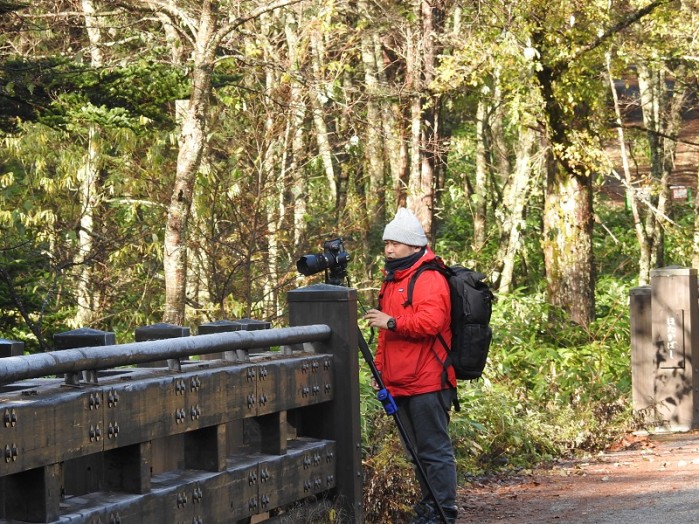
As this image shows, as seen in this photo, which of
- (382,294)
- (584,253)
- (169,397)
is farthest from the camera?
(584,253)

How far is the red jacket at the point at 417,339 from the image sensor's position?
701 centimetres

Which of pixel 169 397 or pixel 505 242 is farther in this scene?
pixel 505 242

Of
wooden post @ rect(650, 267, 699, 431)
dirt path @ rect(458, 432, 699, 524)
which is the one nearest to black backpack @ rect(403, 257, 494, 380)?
dirt path @ rect(458, 432, 699, 524)

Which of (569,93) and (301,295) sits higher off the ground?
(569,93)

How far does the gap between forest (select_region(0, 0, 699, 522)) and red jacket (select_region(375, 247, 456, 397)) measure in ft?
11.8

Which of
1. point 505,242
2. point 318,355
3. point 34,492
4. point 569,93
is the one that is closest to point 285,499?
point 318,355

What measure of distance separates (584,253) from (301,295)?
465 inches

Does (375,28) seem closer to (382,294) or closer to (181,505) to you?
(382,294)

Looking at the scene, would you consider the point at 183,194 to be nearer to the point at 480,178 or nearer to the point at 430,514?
the point at 430,514

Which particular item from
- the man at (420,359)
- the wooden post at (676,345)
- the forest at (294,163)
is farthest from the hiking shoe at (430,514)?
the wooden post at (676,345)

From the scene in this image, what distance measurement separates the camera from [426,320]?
6.95 metres

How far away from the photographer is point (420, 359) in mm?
7141

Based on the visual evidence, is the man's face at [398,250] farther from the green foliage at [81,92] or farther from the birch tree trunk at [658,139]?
the birch tree trunk at [658,139]

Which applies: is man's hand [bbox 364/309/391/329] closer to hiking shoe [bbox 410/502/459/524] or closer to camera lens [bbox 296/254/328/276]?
camera lens [bbox 296/254/328/276]
